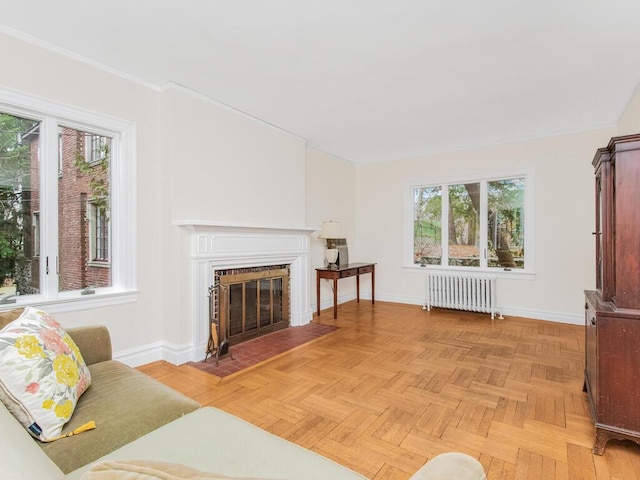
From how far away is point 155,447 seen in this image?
1163mm

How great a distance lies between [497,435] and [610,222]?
56.8 inches

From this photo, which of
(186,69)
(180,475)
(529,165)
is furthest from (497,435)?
(529,165)

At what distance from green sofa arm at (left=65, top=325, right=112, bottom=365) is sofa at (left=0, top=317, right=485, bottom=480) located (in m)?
0.22

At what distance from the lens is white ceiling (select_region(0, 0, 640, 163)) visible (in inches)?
83.7

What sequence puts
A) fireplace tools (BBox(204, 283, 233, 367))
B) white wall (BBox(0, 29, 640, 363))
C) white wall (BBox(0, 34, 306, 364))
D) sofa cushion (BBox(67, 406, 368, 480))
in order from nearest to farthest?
sofa cushion (BBox(67, 406, 368, 480))
white wall (BBox(0, 34, 306, 364))
white wall (BBox(0, 29, 640, 363))
fireplace tools (BBox(204, 283, 233, 367))

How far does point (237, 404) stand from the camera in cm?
237

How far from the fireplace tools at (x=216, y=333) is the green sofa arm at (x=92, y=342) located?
3.81 feet

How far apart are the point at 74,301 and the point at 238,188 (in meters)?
1.81

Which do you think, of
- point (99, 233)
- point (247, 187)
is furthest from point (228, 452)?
point (247, 187)

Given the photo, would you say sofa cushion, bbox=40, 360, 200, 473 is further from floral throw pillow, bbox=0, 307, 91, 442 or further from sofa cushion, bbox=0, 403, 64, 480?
sofa cushion, bbox=0, 403, 64, 480

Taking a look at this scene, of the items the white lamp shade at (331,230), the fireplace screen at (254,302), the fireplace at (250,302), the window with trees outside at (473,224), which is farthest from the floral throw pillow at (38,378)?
the window with trees outside at (473,224)

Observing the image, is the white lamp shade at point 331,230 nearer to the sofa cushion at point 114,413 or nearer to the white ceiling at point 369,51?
the white ceiling at point 369,51

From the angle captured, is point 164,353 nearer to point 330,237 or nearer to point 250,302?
point 250,302

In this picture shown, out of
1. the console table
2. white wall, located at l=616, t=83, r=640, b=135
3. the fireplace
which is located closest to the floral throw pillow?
the fireplace
